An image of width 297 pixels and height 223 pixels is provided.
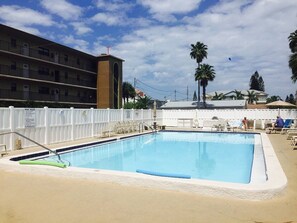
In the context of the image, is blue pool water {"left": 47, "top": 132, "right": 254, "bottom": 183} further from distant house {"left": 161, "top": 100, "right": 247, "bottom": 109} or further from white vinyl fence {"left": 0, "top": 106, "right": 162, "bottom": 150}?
distant house {"left": 161, "top": 100, "right": 247, "bottom": 109}

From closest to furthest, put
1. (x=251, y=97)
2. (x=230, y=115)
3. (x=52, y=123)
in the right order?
(x=52, y=123) < (x=230, y=115) < (x=251, y=97)

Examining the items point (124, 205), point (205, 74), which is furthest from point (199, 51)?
point (124, 205)

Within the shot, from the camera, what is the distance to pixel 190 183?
6.25 m

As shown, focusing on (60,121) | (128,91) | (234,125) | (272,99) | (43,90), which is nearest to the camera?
(60,121)

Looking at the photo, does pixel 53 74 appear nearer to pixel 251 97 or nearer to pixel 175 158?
pixel 175 158

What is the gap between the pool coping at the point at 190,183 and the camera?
5797mm

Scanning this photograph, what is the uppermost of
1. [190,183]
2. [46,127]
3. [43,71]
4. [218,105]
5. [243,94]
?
[243,94]

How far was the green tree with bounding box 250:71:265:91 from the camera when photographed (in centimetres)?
10088

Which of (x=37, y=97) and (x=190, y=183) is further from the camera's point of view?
(x=37, y=97)

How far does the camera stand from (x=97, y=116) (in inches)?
755

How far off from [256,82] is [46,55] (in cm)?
7963

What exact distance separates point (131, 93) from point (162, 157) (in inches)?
2683

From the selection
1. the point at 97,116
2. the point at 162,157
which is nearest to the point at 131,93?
the point at 97,116

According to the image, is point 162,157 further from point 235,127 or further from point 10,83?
point 10,83
